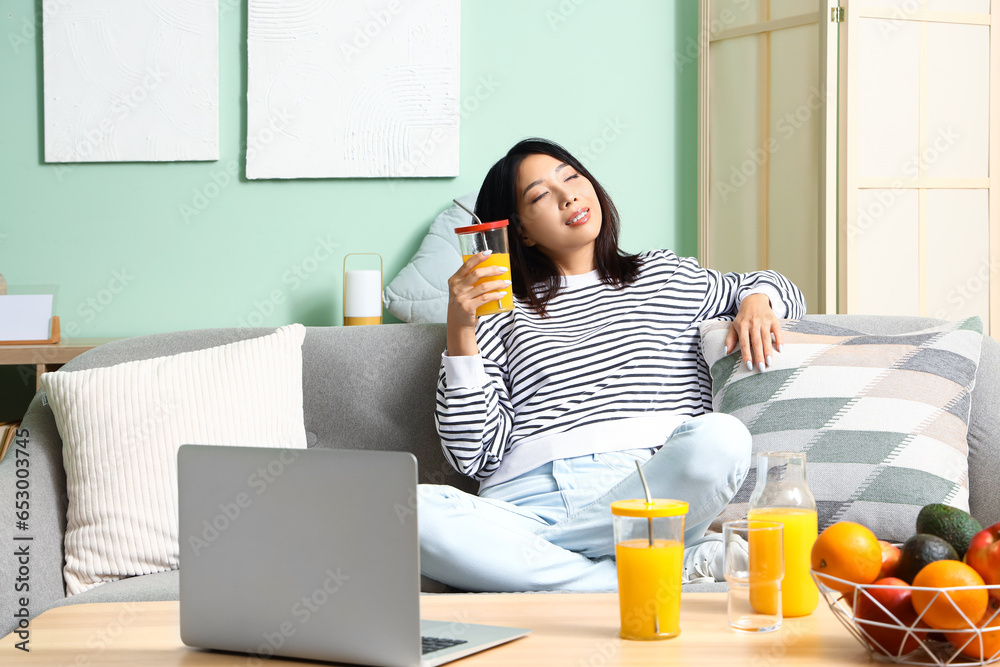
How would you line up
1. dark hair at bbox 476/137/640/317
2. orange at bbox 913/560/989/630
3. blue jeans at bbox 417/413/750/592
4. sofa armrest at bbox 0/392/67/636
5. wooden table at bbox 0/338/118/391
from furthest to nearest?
wooden table at bbox 0/338/118/391 < dark hair at bbox 476/137/640/317 < sofa armrest at bbox 0/392/67/636 < blue jeans at bbox 417/413/750/592 < orange at bbox 913/560/989/630

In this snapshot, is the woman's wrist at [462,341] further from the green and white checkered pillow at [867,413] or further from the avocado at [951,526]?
the avocado at [951,526]

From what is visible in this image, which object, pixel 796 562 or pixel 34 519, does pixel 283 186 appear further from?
pixel 796 562

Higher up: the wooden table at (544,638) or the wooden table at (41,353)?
the wooden table at (41,353)

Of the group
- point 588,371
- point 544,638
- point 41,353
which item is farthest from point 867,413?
point 41,353

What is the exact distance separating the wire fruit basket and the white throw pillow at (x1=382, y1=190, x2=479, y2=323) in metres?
2.02

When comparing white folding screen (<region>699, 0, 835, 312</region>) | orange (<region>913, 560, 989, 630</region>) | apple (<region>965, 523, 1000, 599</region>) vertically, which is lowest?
orange (<region>913, 560, 989, 630</region>)

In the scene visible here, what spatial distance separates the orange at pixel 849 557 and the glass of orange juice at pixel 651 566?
126 mm

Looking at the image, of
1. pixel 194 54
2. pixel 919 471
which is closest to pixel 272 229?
pixel 194 54

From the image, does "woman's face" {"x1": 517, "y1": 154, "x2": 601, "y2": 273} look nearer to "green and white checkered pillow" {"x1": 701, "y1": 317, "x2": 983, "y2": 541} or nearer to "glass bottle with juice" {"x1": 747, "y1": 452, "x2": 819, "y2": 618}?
"green and white checkered pillow" {"x1": 701, "y1": 317, "x2": 983, "y2": 541}

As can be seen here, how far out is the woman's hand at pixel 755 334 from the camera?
1614mm

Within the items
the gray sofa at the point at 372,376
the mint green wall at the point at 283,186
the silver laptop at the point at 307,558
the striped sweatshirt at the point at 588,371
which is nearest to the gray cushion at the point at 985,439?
the gray sofa at the point at 372,376

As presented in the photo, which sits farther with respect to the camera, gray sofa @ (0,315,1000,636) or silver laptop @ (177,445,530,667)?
gray sofa @ (0,315,1000,636)

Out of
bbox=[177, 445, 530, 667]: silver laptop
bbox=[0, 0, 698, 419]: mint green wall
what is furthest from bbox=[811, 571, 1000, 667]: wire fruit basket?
bbox=[0, 0, 698, 419]: mint green wall

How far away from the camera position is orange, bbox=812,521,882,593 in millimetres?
756
